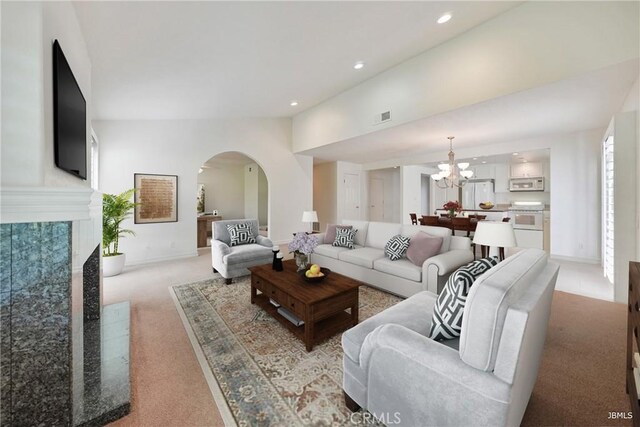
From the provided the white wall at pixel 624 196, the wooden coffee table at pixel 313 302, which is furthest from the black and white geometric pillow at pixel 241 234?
the white wall at pixel 624 196

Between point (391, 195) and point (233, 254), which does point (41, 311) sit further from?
point (391, 195)

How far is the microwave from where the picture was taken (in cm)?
691

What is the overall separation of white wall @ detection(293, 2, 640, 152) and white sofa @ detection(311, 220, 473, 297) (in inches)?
68.8

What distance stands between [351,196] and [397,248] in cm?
531

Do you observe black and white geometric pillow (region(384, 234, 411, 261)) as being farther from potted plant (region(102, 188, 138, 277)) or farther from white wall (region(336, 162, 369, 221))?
white wall (region(336, 162, 369, 221))

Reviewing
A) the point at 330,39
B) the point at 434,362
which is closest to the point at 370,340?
the point at 434,362

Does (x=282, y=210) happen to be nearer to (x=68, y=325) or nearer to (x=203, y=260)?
(x=203, y=260)

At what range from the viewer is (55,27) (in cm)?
164

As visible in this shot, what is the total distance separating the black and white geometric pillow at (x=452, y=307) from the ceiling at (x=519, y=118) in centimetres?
273

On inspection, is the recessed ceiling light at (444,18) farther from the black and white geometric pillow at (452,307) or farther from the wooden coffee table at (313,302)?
the wooden coffee table at (313,302)

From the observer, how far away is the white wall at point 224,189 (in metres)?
8.86

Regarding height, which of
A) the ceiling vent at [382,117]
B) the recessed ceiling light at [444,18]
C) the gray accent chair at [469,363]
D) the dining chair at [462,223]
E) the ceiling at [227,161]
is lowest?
the gray accent chair at [469,363]

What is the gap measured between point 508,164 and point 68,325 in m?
9.34

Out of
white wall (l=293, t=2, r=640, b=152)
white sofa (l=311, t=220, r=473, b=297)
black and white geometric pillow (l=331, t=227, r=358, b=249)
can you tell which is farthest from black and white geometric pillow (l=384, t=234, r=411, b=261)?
white wall (l=293, t=2, r=640, b=152)
